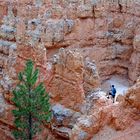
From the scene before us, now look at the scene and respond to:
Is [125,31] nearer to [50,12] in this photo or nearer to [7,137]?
[50,12]

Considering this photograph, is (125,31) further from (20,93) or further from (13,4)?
(20,93)

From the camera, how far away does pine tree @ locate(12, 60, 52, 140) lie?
14.2m

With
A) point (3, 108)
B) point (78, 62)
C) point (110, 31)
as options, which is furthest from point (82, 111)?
point (110, 31)

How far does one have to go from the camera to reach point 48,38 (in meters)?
24.1

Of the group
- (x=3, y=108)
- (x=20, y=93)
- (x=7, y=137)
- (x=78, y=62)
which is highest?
(x=78, y=62)

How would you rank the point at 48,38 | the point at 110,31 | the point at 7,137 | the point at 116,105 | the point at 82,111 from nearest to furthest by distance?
the point at 116,105 → the point at 82,111 → the point at 7,137 → the point at 48,38 → the point at 110,31

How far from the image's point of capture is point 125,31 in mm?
25609

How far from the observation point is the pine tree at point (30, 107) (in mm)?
14195

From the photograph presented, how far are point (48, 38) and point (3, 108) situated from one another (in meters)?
9.01

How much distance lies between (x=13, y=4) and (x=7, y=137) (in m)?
11.6

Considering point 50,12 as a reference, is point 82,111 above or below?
below

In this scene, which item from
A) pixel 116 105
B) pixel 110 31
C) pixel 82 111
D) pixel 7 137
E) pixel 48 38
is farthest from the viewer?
pixel 110 31

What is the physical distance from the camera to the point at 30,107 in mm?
14156

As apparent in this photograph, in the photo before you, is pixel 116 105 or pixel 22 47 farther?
pixel 22 47
